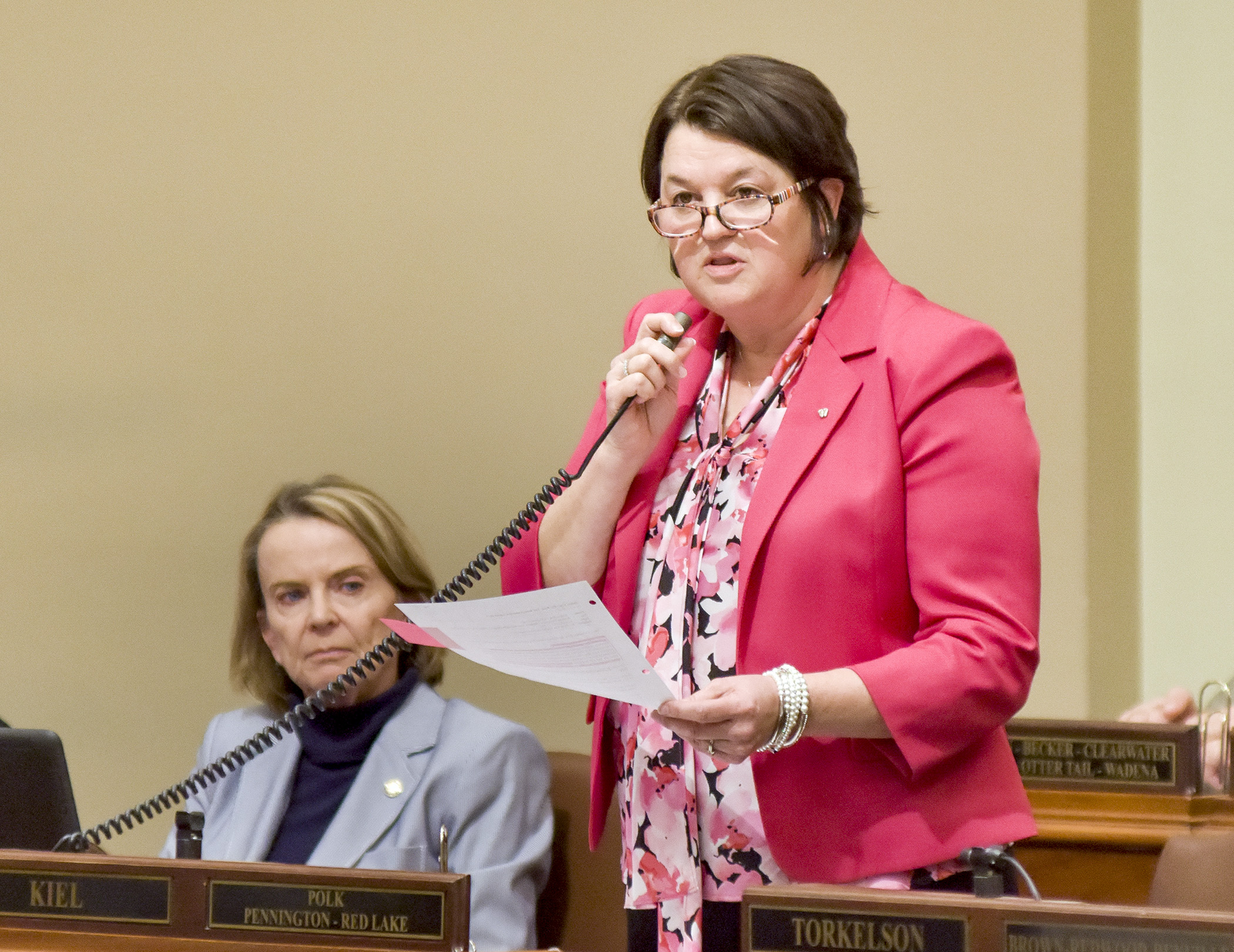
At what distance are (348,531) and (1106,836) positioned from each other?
1.36m

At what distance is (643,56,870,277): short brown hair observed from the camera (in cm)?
155

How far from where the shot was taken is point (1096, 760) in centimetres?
224

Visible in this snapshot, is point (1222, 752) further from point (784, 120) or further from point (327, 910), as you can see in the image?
point (327, 910)

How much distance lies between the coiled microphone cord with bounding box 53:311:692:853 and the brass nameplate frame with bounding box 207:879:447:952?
369mm

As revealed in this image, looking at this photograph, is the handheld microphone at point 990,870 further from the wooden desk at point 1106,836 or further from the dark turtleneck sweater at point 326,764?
the dark turtleneck sweater at point 326,764

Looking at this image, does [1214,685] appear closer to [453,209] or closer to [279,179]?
[453,209]

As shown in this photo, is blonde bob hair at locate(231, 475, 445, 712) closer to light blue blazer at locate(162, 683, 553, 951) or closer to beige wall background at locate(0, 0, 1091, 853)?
light blue blazer at locate(162, 683, 553, 951)

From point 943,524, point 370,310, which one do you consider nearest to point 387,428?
point 370,310

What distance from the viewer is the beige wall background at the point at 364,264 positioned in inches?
110

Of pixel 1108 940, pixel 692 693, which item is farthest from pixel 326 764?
pixel 1108 940

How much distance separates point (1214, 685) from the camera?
9.26 ft

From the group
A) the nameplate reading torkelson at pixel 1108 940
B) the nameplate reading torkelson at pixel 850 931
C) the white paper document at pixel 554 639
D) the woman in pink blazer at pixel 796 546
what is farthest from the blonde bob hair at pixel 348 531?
the nameplate reading torkelson at pixel 1108 940

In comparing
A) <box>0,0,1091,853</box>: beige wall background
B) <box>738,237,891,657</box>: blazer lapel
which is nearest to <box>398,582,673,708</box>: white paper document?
<box>738,237,891,657</box>: blazer lapel

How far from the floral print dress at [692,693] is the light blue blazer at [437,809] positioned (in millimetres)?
700
